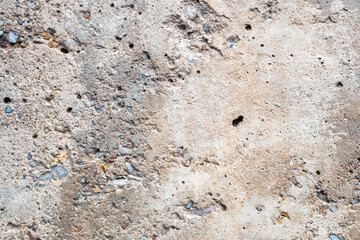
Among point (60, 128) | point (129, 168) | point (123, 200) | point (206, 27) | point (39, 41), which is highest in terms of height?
point (206, 27)

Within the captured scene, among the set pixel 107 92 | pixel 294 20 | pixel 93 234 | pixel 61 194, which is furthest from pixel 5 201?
pixel 294 20

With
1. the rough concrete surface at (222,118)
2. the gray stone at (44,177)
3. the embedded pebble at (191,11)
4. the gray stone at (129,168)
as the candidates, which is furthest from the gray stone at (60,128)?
the embedded pebble at (191,11)

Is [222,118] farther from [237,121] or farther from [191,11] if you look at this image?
[191,11]

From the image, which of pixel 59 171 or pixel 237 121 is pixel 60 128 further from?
pixel 237 121

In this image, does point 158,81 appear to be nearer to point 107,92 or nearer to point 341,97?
point 107,92

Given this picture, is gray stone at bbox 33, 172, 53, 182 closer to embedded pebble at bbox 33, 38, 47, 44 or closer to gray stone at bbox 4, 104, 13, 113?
gray stone at bbox 4, 104, 13, 113

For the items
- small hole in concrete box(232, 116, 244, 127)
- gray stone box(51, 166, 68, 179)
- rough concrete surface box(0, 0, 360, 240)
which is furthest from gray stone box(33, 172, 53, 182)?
small hole in concrete box(232, 116, 244, 127)

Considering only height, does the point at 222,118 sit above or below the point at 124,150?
above

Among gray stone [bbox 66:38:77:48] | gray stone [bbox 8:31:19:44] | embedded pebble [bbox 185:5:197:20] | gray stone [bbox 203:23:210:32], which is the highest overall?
embedded pebble [bbox 185:5:197:20]

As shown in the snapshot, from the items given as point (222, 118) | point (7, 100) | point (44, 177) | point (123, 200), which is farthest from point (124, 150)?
point (7, 100)
